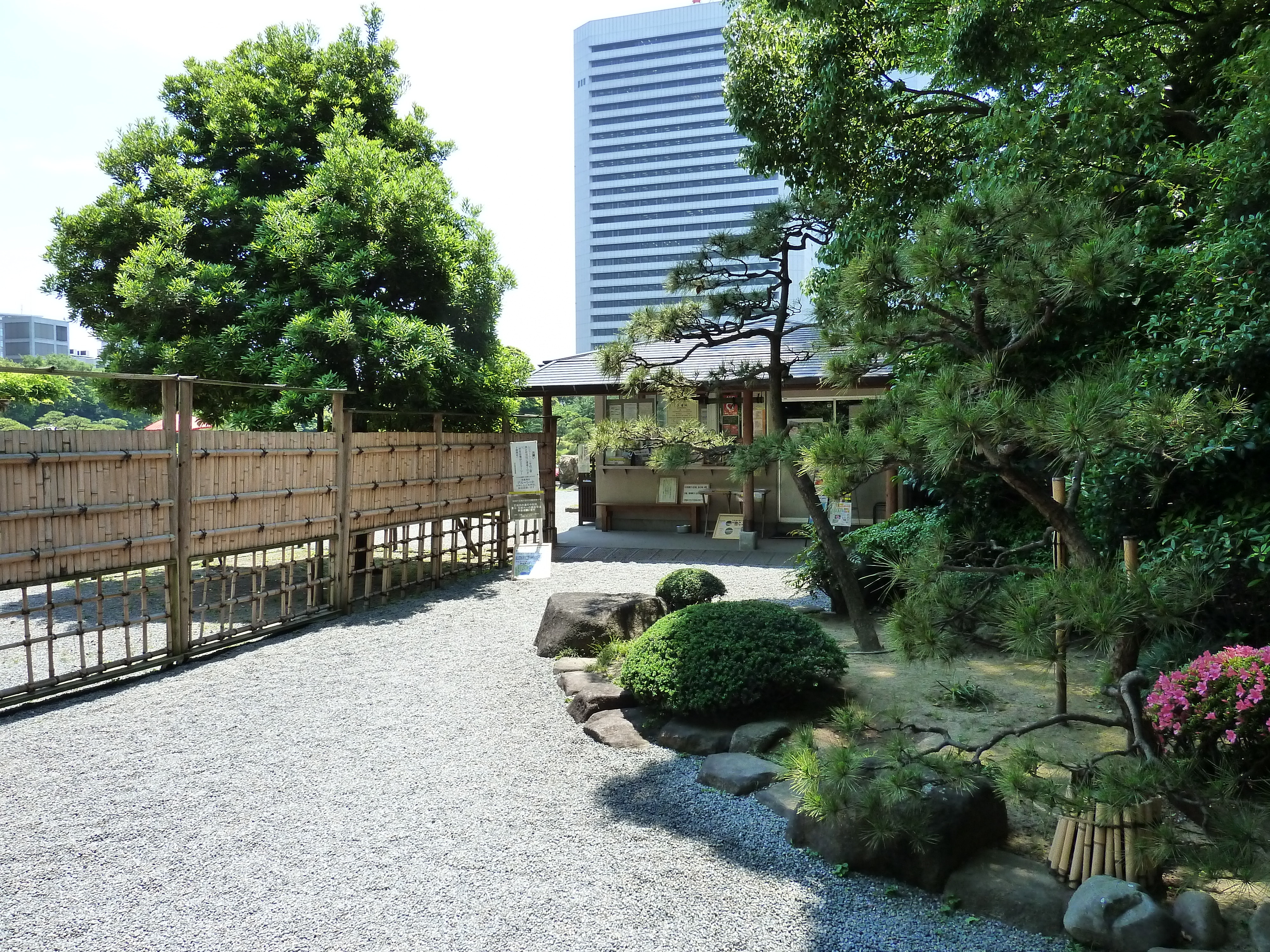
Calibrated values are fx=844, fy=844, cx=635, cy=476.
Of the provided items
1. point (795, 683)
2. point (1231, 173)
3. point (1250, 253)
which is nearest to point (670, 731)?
point (795, 683)

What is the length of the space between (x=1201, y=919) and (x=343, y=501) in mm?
7196

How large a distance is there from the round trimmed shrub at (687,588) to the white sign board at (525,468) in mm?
3220

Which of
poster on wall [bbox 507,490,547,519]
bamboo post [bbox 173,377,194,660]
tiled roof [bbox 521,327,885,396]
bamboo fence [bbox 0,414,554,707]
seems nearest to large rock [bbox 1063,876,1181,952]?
bamboo fence [bbox 0,414,554,707]

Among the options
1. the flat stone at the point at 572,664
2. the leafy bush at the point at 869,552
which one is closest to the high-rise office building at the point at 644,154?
the leafy bush at the point at 869,552

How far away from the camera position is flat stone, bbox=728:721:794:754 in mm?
4371

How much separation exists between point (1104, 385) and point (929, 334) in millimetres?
1394

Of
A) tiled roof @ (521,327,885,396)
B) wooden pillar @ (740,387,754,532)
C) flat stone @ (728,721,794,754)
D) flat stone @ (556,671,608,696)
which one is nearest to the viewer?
flat stone @ (728,721,794,754)

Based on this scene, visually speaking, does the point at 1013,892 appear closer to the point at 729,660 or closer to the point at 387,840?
the point at 729,660

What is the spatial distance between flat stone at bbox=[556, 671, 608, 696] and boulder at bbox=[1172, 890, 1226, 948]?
3383 millimetres

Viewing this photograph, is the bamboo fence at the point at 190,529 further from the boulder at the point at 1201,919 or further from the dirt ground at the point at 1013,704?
the boulder at the point at 1201,919

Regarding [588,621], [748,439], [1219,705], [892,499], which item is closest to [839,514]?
[892,499]

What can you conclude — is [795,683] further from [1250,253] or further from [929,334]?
[1250,253]

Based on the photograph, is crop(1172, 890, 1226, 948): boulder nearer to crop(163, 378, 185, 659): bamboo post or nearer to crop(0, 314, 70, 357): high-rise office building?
crop(163, 378, 185, 659): bamboo post

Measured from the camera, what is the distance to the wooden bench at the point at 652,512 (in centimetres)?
1384
